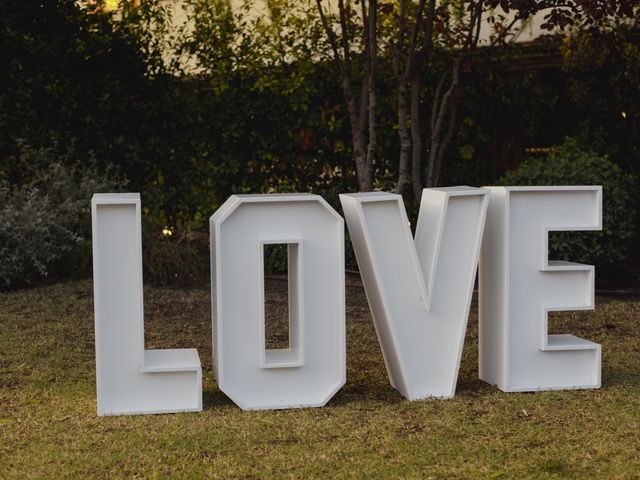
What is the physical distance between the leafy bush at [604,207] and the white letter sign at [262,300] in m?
4.42

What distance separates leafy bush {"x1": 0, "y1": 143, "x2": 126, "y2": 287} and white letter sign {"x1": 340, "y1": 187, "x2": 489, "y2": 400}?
451 cm

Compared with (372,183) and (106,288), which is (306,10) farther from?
(106,288)

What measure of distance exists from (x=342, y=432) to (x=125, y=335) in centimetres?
115

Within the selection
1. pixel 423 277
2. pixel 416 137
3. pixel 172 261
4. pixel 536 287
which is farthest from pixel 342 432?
pixel 416 137

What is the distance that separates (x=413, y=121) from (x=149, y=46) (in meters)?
3.28

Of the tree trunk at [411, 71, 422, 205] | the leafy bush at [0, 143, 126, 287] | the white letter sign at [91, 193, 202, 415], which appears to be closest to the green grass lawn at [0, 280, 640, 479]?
the white letter sign at [91, 193, 202, 415]

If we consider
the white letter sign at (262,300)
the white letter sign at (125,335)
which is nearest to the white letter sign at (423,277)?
the white letter sign at (262,300)

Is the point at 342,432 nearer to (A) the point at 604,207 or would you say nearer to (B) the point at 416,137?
(A) the point at 604,207

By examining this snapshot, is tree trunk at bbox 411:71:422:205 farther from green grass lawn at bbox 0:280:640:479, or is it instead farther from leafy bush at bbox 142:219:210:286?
green grass lawn at bbox 0:280:640:479

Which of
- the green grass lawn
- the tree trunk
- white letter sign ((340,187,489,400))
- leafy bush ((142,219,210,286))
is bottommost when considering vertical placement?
the green grass lawn

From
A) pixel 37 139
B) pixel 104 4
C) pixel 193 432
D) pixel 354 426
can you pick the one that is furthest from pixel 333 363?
pixel 104 4

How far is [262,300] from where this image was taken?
4.54m

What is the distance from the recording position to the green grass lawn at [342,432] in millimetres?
3623

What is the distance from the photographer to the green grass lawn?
11.9 feet
